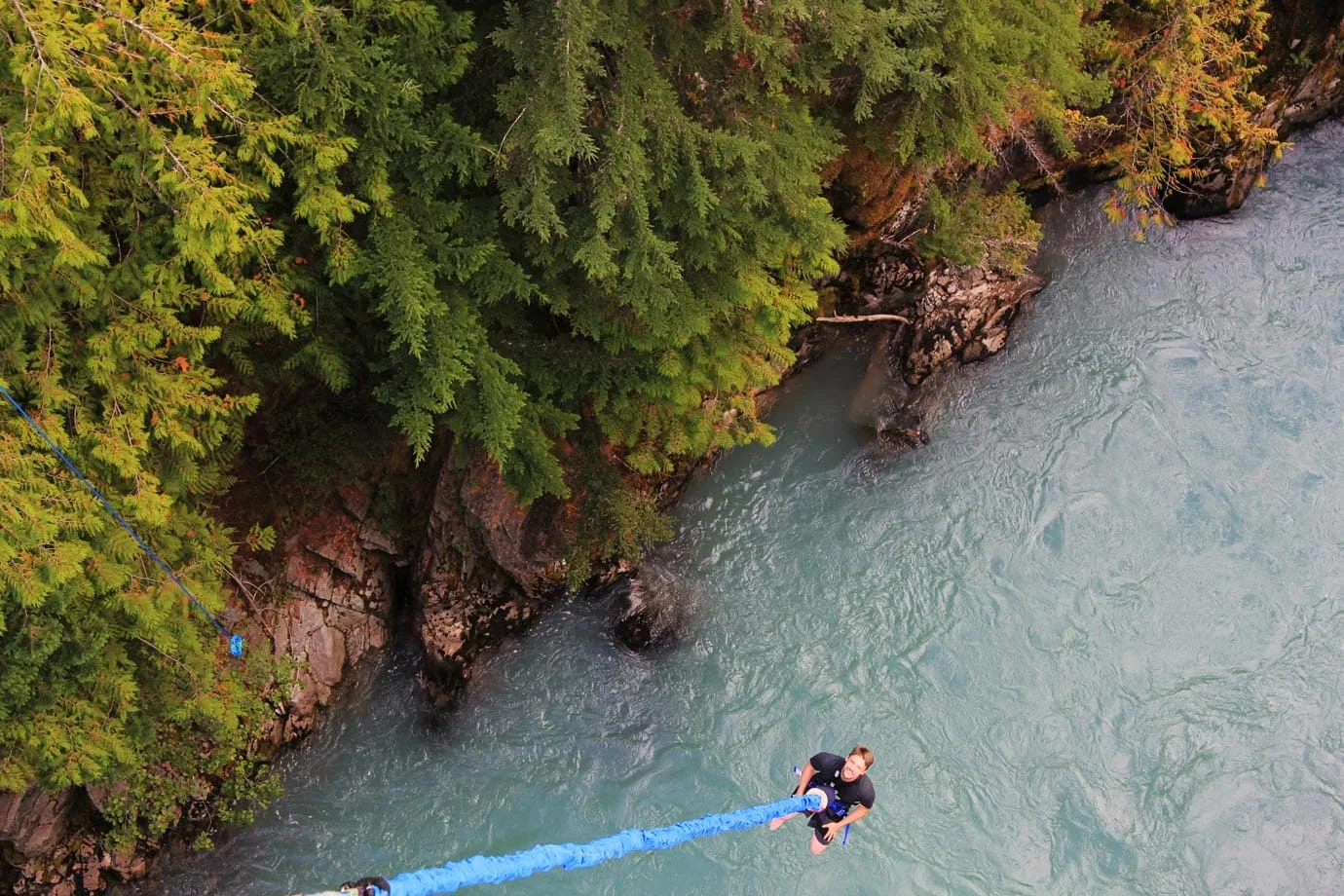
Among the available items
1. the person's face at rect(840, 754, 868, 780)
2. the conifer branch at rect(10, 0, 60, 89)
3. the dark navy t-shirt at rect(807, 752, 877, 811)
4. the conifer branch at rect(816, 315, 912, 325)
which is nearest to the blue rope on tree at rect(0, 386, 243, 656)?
the conifer branch at rect(10, 0, 60, 89)

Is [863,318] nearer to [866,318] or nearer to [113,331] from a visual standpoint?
[866,318]

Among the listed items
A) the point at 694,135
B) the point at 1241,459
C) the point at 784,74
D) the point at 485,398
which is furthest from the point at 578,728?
the point at 1241,459

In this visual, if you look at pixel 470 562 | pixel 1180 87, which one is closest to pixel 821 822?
pixel 470 562

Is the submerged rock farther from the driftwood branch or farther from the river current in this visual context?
the driftwood branch

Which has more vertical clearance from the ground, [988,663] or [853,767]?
[853,767]

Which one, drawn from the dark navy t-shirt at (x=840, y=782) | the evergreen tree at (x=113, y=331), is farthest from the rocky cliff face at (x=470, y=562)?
the dark navy t-shirt at (x=840, y=782)

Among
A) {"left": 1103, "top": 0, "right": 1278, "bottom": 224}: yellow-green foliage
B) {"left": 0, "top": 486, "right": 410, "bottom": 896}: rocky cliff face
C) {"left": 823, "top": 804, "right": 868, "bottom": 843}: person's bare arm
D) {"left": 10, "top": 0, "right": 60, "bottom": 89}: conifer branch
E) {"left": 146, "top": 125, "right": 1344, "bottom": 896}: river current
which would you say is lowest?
{"left": 146, "top": 125, "right": 1344, "bottom": 896}: river current

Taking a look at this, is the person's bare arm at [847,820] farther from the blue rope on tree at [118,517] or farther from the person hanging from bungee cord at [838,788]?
the blue rope on tree at [118,517]
